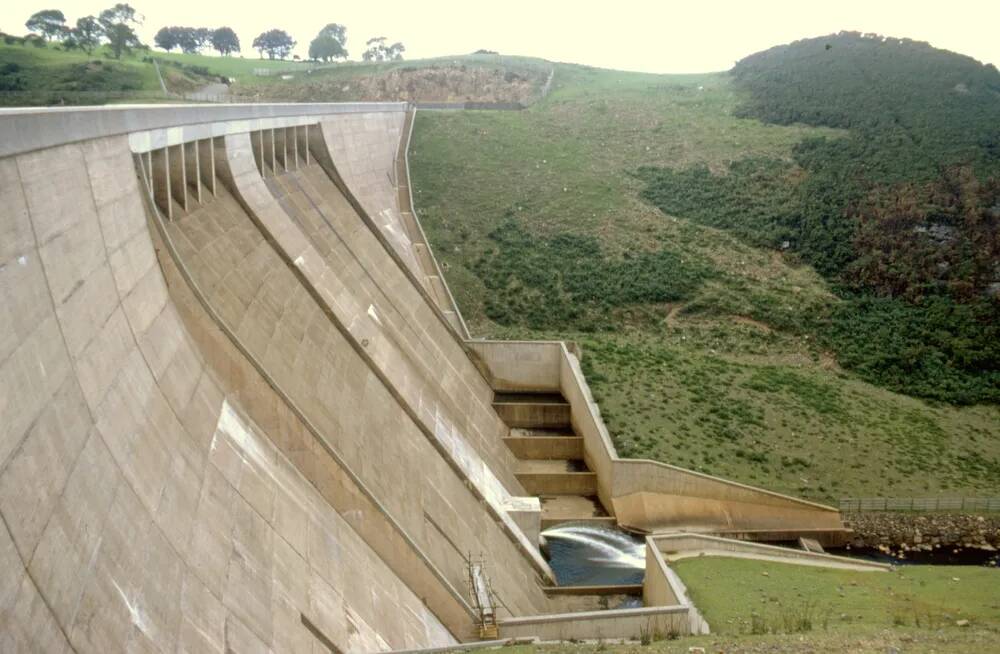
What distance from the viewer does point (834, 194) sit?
135 feet

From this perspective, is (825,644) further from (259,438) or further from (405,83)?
(405,83)

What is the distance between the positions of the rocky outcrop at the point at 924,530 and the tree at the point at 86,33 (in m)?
59.3

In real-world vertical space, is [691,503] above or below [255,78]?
below

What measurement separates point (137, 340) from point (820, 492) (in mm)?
20071

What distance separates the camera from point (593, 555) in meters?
21.6

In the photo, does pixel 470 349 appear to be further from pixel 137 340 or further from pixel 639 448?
pixel 137 340

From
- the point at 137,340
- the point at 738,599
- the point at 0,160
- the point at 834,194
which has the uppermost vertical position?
the point at 0,160

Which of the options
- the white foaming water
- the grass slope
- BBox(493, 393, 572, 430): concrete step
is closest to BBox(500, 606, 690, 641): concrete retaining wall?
the grass slope

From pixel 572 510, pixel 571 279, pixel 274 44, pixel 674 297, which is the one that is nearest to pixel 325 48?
pixel 274 44

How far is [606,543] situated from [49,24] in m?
58.9

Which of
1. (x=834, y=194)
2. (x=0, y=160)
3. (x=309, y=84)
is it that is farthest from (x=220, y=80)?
(x=0, y=160)

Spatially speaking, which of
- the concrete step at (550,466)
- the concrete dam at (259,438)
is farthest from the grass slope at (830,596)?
the concrete step at (550,466)

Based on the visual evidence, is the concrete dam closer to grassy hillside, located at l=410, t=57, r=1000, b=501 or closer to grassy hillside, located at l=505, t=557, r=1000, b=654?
grassy hillside, located at l=505, t=557, r=1000, b=654

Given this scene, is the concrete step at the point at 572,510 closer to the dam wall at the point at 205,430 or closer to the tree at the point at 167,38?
the dam wall at the point at 205,430
